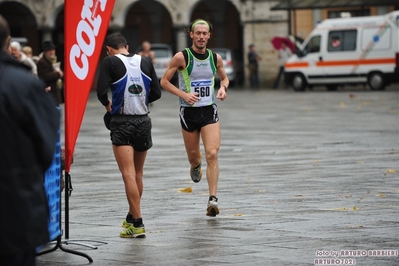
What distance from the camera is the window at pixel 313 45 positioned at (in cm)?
3941

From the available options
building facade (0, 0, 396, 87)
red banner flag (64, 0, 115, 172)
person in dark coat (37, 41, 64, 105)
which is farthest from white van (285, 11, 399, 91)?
red banner flag (64, 0, 115, 172)

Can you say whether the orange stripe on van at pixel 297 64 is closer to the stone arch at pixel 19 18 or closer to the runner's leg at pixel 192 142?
the stone arch at pixel 19 18

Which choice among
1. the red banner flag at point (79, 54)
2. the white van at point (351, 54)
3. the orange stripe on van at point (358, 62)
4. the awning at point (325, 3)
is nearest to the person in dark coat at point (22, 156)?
→ the red banner flag at point (79, 54)

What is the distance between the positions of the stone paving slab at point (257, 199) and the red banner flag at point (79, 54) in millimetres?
1012

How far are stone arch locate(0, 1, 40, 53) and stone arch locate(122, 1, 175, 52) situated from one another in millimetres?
4259

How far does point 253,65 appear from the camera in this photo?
4550 centimetres

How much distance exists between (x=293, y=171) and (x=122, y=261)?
21.7ft

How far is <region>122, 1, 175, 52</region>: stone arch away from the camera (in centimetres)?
5225

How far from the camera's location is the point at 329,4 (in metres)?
43.1

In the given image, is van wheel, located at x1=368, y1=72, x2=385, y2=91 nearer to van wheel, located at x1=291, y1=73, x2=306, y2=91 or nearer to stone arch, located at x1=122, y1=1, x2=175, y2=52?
van wheel, located at x1=291, y1=73, x2=306, y2=91

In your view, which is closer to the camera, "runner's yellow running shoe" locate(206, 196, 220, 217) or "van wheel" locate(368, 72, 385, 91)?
"runner's yellow running shoe" locate(206, 196, 220, 217)

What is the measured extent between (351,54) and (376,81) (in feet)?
4.18

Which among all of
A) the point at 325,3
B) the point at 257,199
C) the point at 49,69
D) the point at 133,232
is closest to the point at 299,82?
the point at 325,3

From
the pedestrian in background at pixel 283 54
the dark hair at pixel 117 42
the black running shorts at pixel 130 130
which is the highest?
the dark hair at pixel 117 42
